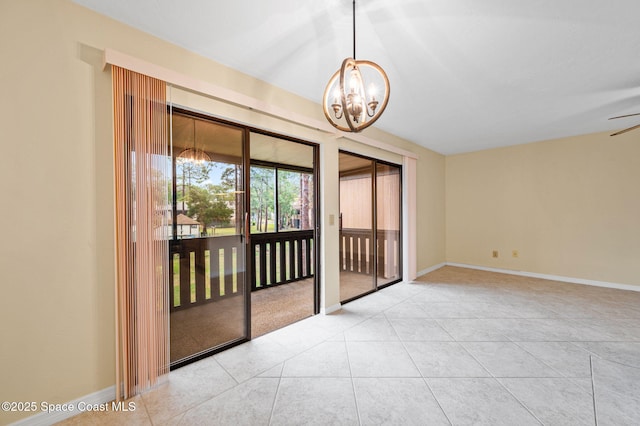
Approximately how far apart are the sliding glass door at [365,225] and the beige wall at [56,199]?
8.41 feet

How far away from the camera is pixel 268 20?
1.69 metres

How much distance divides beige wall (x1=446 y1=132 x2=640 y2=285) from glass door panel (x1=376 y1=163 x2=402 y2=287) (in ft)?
6.52

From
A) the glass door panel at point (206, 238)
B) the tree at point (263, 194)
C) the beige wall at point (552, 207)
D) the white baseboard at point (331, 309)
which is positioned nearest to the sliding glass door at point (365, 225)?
the white baseboard at point (331, 309)

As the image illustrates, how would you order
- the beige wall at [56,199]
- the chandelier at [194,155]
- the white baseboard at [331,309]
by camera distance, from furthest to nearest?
the white baseboard at [331,309] → the chandelier at [194,155] → the beige wall at [56,199]

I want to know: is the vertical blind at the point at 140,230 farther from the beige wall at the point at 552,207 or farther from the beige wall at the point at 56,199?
the beige wall at the point at 552,207

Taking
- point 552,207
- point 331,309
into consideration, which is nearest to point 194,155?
point 331,309

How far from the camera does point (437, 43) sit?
6.28 ft

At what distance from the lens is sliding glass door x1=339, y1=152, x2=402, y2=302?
3.68 metres

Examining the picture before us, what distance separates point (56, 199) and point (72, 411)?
132 cm

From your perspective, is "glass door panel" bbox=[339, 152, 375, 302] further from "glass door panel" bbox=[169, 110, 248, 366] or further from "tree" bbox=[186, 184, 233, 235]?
"tree" bbox=[186, 184, 233, 235]

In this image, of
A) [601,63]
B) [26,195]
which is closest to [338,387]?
[26,195]

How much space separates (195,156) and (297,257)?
9.61 feet

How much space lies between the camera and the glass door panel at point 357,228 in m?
3.70

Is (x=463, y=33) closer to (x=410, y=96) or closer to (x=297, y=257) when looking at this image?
(x=410, y=96)
